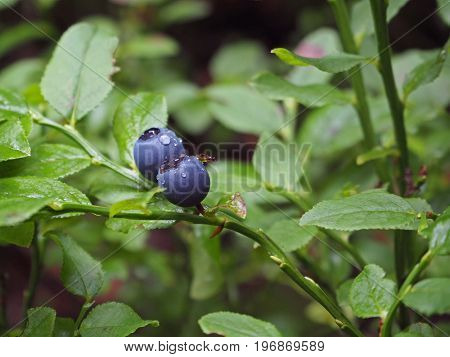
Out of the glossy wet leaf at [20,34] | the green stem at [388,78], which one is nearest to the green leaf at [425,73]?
the green stem at [388,78]

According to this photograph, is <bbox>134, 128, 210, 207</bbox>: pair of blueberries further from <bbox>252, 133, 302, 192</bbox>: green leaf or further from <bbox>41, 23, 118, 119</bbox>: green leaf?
<bbox>252, 133, 302, 192</bbox>: green leaf

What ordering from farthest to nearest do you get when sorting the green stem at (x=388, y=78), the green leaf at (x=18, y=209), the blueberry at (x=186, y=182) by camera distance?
1. the green stem at (x=388, y=78)
2. the blueberry at (x=186, y=182)
3. the green leaf at (x=18, y=209)

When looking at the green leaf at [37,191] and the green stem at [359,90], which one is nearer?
the green leaf at [37,191]

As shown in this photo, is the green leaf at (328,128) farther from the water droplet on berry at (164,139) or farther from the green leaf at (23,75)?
the green leaf at (23,75)

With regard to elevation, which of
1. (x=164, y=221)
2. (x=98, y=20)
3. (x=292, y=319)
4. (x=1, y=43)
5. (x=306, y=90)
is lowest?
(x=292, y=319)

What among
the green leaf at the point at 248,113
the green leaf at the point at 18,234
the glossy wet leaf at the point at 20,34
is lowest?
the green leaf at the point at 18,234
